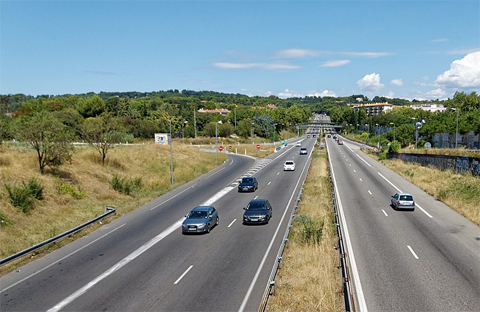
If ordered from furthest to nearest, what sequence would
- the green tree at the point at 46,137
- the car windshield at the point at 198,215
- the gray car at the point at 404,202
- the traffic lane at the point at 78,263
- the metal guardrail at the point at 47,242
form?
the green tree at the point at 46,137 → the gray car at the point at 404,202 → the car windshield at the point at 198,215 → the metal guardrail at the point at 47,242 → the traffic lane at the point at 78,263

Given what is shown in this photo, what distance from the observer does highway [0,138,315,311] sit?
13773 millimetres

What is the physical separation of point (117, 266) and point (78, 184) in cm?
2171

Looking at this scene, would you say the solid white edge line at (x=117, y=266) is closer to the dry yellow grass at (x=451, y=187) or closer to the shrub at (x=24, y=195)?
the shrub at (x=24, y=195)

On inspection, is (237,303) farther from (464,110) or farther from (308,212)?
(464,110)

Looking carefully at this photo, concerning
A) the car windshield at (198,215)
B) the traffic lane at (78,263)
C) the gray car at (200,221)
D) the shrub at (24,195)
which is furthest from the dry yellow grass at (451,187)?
the shrub at (24,195)

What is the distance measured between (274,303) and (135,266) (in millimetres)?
7562

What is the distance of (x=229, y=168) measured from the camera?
60.9m

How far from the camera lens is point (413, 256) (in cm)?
1809

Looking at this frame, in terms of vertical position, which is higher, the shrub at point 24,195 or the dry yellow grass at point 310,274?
the shrub at point 24,195

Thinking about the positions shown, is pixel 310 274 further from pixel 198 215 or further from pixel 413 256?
pixel 198 215

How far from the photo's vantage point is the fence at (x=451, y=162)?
41.2 meters

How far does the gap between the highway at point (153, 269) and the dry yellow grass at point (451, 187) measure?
46.3 ft

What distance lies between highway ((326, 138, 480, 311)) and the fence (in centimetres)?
1059

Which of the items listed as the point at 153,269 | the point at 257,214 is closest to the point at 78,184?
the point at 257,214
